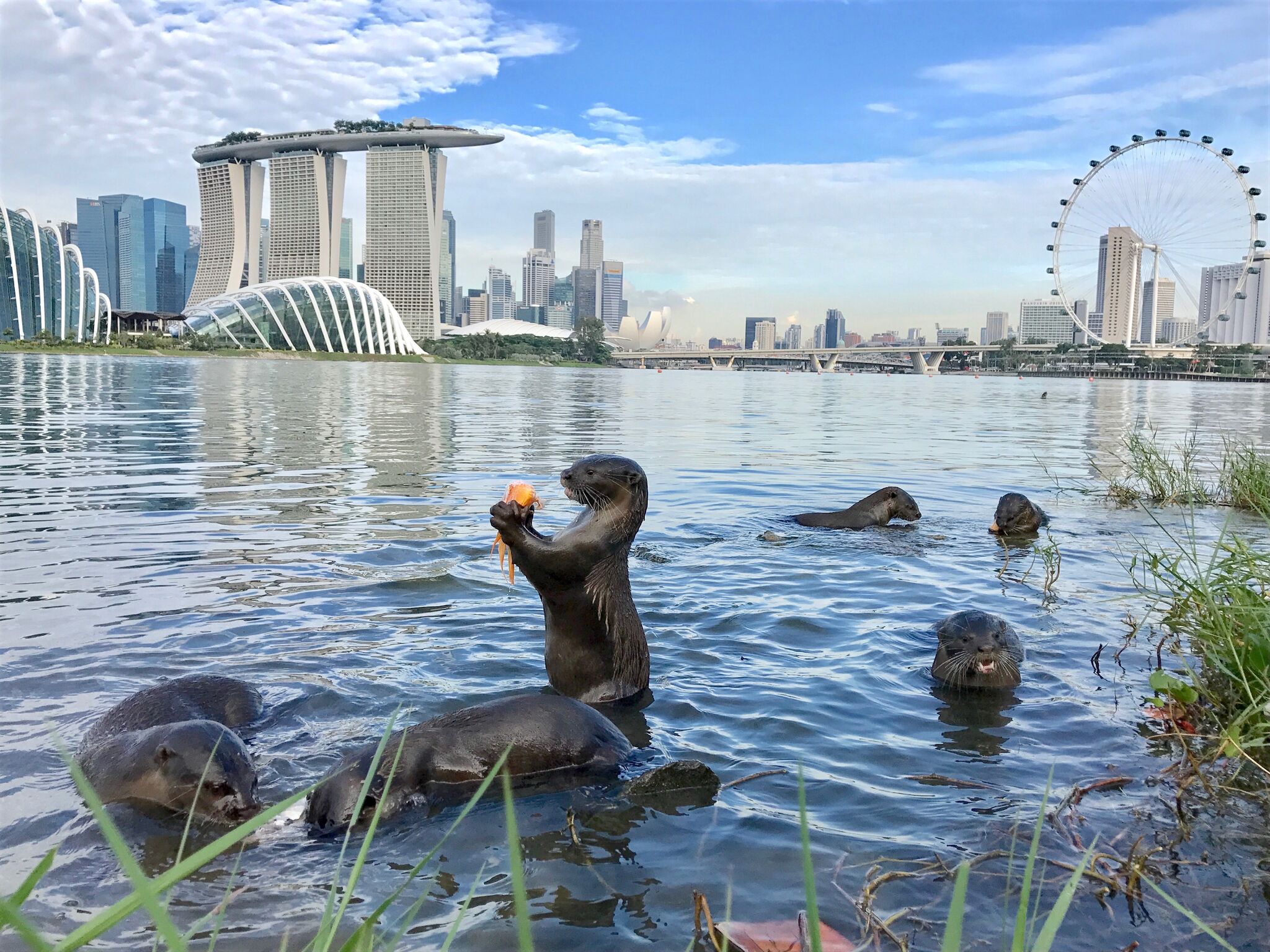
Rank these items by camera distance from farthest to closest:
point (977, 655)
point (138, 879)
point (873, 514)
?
point (873, 514) < point (977, 655) < point (138, 879)

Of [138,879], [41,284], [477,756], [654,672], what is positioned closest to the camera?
[138,879]

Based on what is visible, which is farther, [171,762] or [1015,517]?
[1015,517]

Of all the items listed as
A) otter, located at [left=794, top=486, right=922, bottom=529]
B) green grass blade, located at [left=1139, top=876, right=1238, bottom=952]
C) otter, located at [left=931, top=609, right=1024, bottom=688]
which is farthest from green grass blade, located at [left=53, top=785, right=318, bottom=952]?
otter, located at [left=794, top=486, right=922, bottom=529]

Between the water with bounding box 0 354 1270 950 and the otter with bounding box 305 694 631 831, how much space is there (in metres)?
0.15

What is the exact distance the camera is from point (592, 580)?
565 centimetres

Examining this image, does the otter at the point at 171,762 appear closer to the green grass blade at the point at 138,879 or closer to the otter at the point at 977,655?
the green grass blade at the point at 138,879

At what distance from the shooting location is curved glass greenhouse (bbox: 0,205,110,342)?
123250 millimetres

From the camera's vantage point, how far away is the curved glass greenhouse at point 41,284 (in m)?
123

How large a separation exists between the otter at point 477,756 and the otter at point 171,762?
1.06ft

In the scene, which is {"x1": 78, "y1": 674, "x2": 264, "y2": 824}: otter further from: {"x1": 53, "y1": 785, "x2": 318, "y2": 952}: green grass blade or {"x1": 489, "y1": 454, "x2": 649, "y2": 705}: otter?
{"x1": 53, "y1": 785, "x2": 318, "y2": 952}: green grass blade

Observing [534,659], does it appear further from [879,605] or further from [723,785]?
[879,605]

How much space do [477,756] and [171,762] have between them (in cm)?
130

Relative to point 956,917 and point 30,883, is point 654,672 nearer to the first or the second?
point 956,917

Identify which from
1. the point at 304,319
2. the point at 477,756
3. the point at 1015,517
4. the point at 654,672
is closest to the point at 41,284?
the point at 304,319
